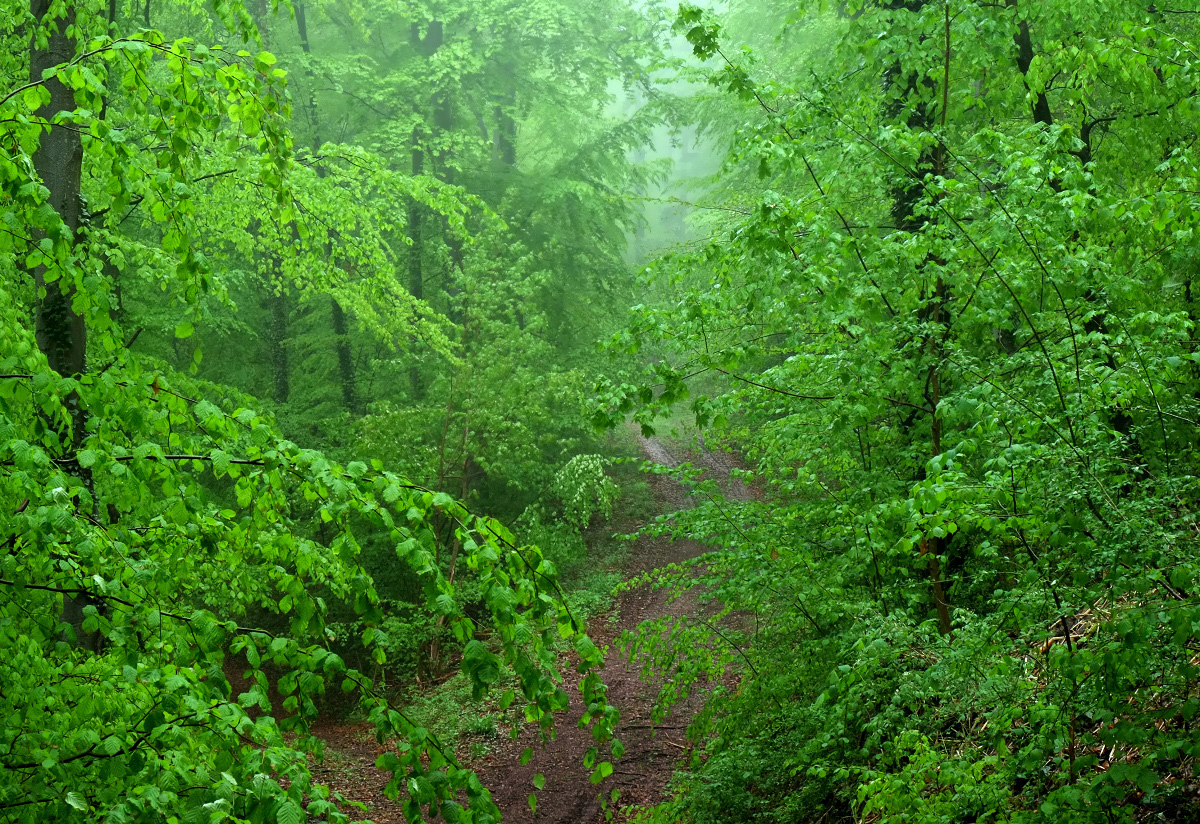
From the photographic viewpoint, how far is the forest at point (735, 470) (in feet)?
7.86

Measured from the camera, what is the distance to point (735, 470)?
637cm

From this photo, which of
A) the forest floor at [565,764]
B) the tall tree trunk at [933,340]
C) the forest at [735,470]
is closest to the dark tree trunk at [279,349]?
the forest at [735,470]

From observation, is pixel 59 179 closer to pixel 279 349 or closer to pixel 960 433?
pixel 960 433

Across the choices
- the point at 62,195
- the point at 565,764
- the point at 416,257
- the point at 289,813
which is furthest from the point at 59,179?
the point at 416,257

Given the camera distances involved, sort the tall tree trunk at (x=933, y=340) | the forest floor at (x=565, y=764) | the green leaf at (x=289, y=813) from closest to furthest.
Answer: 1. the green leaf at (x=289, y=813)
2. the tall tree trunk at (x=933, y=340)
3. the forest floor at (x=565, y=764)

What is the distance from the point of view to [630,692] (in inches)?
Result: 449

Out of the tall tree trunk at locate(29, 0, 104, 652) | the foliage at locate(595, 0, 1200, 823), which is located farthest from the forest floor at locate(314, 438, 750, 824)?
the tall tree trunk at locate(29, 0, 104, 652)

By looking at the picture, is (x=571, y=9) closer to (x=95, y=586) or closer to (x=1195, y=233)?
(x=1195, y=233)

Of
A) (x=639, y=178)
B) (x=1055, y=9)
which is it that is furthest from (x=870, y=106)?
(x=639, y=178)

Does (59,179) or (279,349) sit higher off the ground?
(279,349)

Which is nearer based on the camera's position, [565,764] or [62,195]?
[62,195]

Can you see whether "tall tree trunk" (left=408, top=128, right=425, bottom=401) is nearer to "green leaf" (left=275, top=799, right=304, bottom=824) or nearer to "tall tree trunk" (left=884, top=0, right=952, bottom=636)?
"tall tree trunk" (left=884, top=0, right=952, bottom=636)

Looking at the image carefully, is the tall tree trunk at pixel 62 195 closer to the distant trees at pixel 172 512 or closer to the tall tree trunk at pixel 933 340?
the distant trees at pixel 172 512

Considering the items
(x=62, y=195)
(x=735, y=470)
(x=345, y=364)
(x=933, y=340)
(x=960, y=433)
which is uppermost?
(x=345, y=364)
